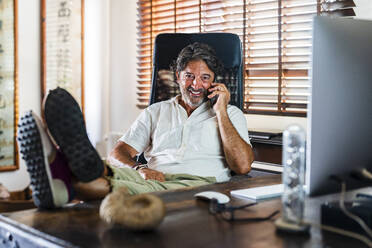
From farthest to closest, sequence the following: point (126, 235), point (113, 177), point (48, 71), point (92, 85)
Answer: point (92, 85) < point (48, 71) < point (113, 177) < point (126, 235)

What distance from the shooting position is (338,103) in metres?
1.17

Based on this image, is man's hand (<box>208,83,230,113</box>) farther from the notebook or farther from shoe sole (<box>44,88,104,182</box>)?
shoe sole (<box>44,88,104,182</box>)

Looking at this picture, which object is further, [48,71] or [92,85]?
[92,85]

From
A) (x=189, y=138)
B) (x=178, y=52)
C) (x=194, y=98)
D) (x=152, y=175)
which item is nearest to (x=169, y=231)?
(x=152, y=175)

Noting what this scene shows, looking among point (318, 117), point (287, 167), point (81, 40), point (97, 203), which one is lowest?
point (97, 203)

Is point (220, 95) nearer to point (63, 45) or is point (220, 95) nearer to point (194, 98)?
point (194, 98)

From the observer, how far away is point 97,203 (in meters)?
1.42

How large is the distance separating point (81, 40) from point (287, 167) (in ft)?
11.0

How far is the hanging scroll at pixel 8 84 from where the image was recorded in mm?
3779

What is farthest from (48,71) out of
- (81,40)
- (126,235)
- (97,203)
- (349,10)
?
(126,235)

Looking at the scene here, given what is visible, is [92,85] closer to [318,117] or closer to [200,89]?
[200,89]

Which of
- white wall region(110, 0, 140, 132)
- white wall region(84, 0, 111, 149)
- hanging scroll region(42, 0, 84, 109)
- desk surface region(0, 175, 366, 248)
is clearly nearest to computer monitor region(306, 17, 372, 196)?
desk surface region(0, 175, 366, 248)

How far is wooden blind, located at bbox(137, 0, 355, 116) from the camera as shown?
2904mm

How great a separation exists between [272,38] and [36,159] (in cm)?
209
